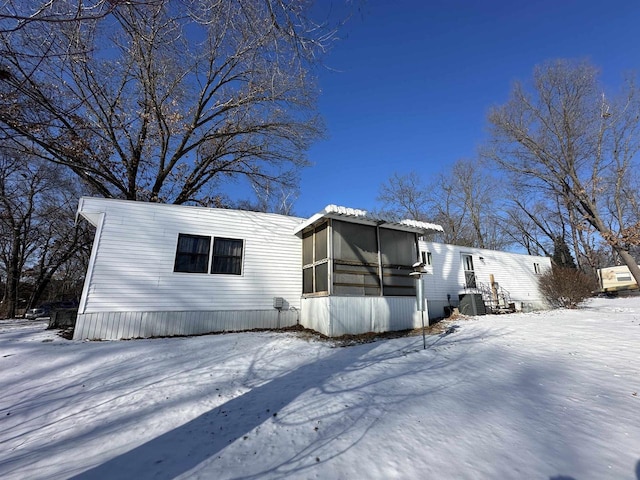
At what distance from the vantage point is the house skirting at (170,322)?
7.17m

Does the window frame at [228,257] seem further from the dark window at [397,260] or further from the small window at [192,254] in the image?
the dark window at [397,260]

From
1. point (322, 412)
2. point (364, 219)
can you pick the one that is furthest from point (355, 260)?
point (322, 412)

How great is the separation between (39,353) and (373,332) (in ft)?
25.1

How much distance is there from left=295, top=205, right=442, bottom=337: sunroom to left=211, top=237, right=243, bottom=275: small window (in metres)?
2.15

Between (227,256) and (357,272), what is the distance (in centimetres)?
412

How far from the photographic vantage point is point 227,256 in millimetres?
9062

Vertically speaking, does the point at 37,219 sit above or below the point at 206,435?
above

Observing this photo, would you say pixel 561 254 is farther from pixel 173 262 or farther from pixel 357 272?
pixel 173 262

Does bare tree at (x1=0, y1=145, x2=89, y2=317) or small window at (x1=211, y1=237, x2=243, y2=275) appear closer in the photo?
small window at (x1=211, y1=237, x2=243, y2=275)

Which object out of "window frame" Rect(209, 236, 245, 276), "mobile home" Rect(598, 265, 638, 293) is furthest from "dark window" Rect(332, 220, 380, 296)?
"mobile home" Rect(598, 265, 638, 293)

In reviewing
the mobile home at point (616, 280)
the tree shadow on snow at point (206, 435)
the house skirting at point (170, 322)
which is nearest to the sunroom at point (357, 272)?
the house skirting at point (170, 322)

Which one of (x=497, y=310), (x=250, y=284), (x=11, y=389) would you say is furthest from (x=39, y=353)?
(x=497, y=310)

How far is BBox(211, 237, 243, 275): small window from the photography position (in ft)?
29.2

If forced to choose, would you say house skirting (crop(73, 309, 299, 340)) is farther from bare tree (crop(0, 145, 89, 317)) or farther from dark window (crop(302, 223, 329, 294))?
bare tree (crop(0, 145, 89, 317))
